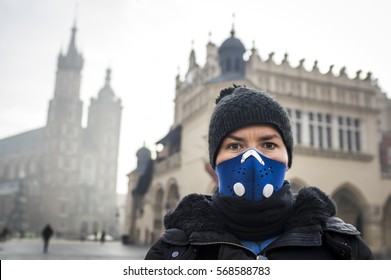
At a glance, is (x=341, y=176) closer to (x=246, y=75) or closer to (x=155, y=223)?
(x=246, y=75)

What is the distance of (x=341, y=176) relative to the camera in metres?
13.7

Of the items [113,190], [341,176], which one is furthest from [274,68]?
[113,190]

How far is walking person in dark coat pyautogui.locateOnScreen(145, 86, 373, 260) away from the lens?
3.59 ft

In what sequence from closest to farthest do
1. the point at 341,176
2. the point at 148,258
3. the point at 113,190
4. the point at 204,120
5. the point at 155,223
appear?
1. the point at 148,258
2. the point at 204,120
3. the point at 341,176
4. the point at 155,223
5. the point at 113,190

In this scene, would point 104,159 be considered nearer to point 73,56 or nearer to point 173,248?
point 73,56

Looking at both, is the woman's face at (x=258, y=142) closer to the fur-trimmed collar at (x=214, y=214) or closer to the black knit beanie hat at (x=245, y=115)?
the black knit beanie hat at (x=245, y=115)

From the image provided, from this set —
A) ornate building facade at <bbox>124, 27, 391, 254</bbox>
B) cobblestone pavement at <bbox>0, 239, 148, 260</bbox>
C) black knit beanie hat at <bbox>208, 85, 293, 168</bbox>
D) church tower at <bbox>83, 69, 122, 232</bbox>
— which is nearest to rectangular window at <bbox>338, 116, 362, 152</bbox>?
ornate building facade at <bbox>124, 27, 391, 254</bbox>

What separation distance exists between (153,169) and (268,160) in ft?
58.6

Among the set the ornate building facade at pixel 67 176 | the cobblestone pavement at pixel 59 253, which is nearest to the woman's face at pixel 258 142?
the cobblestone pavement at pixel 59 253

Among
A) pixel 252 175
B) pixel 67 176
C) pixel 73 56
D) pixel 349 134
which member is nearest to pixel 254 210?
pixel 252 175

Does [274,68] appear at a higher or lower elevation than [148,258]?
higher

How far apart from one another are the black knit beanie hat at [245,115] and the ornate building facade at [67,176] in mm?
16177
